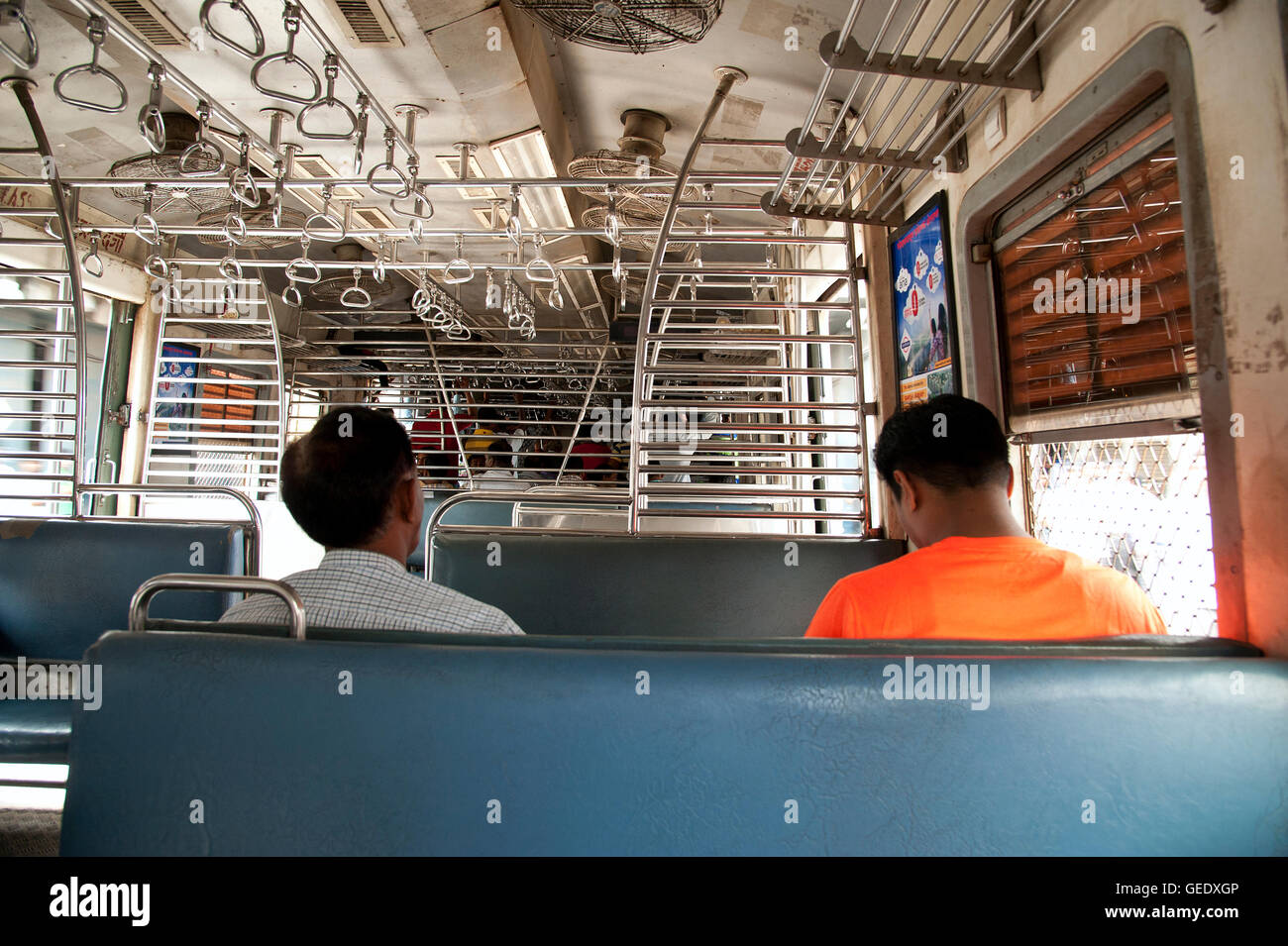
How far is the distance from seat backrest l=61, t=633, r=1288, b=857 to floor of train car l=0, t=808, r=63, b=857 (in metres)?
1.74

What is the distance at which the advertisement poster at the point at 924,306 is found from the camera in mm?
2887

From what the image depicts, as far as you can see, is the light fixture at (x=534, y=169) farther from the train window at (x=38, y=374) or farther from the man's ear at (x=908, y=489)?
the train window at (x=38, y=374)

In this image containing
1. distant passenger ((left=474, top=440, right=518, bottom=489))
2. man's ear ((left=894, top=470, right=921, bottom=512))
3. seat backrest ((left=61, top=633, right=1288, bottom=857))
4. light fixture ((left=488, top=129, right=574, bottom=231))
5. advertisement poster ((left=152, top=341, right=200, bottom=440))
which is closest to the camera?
seat backrest ((left=61, top=633, right=1288, bottom=857))

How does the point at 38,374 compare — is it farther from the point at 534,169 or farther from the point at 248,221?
the point at 534,169

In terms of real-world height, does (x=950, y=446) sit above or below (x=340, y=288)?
below

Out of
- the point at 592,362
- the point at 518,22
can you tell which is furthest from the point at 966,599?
the point at 592,362

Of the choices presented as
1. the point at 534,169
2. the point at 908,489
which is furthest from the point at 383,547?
the point at 534,169

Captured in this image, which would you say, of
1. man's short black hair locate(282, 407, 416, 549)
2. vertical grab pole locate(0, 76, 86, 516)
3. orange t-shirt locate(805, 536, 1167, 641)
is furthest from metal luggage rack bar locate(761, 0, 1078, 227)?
vertical grab pole locate(0, 76, 86, 516)

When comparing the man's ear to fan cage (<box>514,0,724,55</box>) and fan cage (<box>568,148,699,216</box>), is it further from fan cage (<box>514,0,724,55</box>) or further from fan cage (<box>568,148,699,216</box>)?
fan cage (<box>568,148,699,216</box>)

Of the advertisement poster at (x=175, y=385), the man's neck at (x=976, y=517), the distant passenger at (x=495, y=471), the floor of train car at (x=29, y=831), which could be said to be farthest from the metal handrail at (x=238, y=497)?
the advertisement poster at (x=175, y=385)

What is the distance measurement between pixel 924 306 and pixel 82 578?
146 inches

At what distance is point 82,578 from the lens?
3117mm

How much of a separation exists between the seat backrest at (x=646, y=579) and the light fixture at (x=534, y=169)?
6.58 feet

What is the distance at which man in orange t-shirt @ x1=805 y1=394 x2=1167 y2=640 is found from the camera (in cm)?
146
